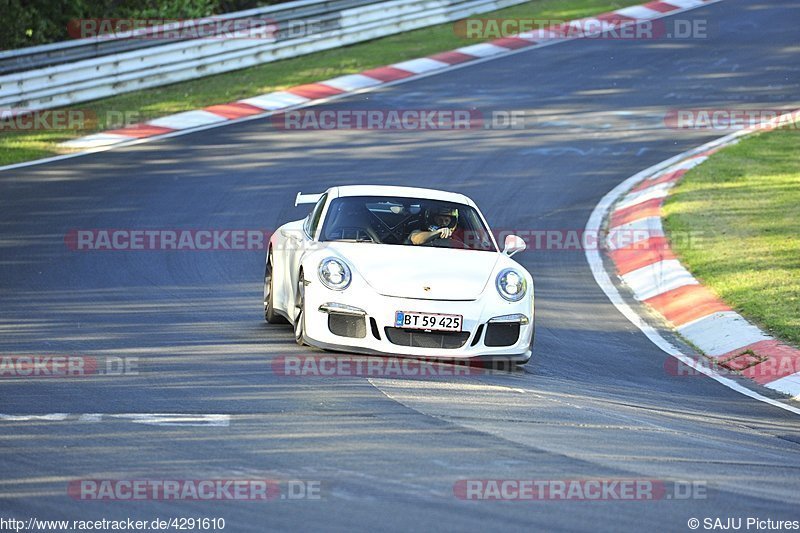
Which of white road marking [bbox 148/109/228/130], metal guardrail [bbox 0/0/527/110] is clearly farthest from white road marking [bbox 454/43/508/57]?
white road marking [bbox 148/109/228/130]

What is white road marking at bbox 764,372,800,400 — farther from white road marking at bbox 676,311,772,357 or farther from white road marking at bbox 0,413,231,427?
white road marking at bbox 0,413,231,427

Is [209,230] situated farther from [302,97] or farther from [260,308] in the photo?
[302,97]

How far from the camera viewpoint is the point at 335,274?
30.0 feet

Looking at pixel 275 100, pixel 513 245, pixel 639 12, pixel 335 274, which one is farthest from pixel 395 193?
pixel 639 12

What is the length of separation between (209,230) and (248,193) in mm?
1915

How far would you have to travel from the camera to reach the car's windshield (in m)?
9.95

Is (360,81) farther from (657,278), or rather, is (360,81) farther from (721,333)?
(721,333)

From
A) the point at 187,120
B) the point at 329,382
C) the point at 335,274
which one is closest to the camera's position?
the point at 329,382

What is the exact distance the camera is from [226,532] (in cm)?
544

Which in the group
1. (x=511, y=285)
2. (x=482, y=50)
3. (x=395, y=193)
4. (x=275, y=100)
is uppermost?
(x=482, y=50)

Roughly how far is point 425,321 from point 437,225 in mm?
1456

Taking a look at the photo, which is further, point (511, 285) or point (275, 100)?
point (275, 100)

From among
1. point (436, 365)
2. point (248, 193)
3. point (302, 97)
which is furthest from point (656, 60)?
point (436, 365)

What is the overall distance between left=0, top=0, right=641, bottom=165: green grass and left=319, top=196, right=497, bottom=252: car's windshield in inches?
345
